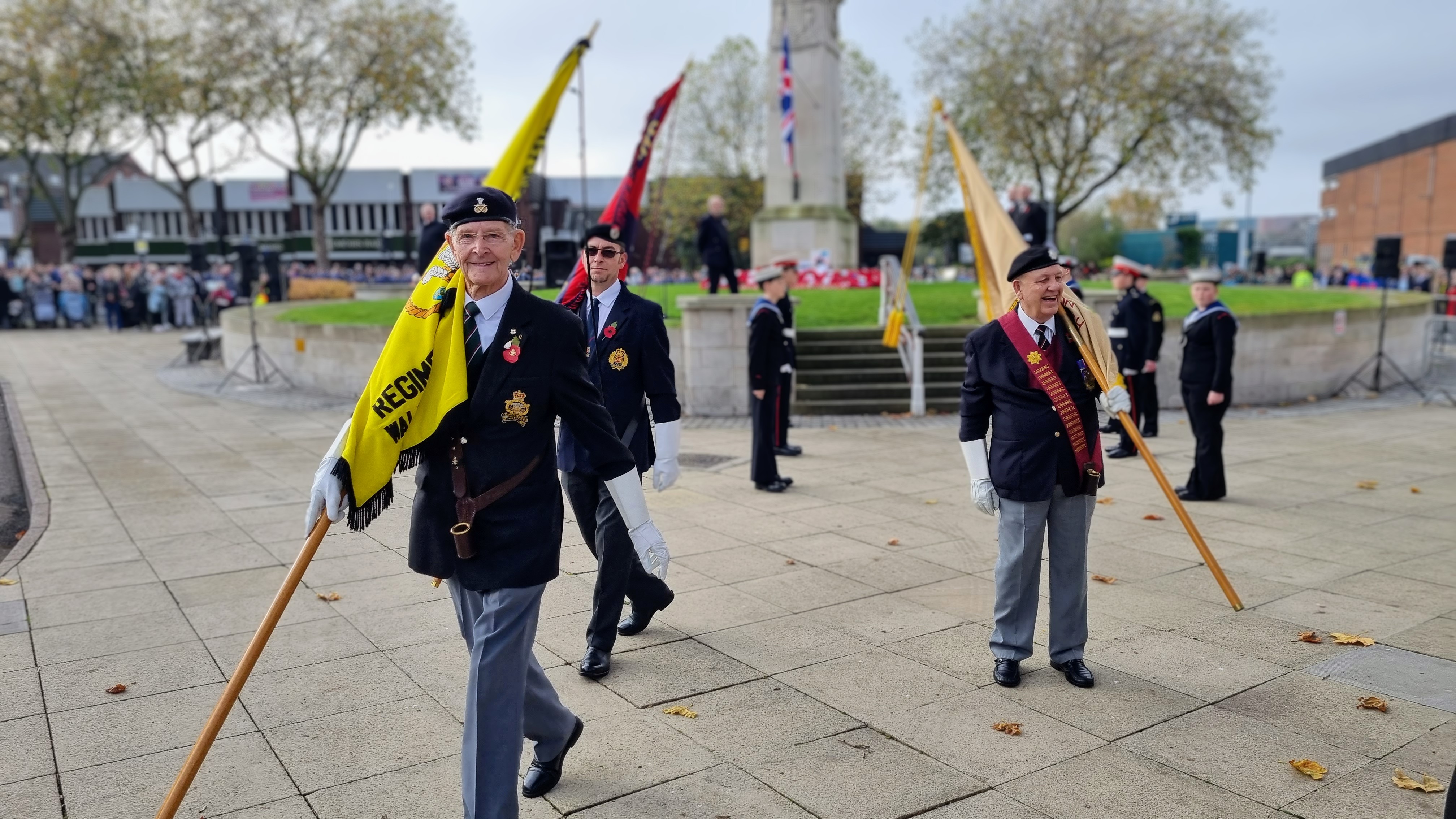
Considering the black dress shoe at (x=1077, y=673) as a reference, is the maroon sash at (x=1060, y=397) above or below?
above

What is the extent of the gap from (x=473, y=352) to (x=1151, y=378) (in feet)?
35.2

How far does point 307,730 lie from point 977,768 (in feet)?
9.01

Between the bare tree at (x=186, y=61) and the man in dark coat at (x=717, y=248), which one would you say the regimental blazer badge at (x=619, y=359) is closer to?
the man in dark coat at (x=717, y=248)

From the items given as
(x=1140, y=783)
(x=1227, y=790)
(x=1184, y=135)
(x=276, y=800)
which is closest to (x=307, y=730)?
(x=276, y=800)

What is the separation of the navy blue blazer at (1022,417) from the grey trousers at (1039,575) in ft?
0.35

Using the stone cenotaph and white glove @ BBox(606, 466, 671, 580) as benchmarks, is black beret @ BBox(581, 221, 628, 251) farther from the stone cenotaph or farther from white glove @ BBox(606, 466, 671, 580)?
the stone cenotaph

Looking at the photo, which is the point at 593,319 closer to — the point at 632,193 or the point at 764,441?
the point at 632,193

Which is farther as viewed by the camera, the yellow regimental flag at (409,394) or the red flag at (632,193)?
the red flag at (632,193)

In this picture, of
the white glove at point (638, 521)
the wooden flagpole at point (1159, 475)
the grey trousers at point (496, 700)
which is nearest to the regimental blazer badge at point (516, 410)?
the white glove at point (638, 521)

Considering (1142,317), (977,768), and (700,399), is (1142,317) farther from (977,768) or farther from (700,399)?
(977,768)

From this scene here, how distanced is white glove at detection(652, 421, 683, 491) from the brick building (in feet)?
169

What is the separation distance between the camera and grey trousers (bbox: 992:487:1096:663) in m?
4.84

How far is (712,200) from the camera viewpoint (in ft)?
49.8

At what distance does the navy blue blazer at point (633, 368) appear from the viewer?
5.21m
